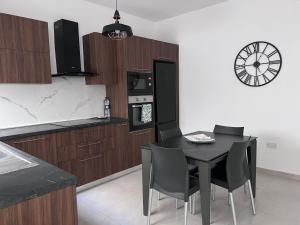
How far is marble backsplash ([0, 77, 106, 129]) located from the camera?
2.91 meters

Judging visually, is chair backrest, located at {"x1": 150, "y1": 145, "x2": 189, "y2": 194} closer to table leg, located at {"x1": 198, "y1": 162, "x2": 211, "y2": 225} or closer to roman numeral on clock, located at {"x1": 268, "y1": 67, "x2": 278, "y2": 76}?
table leg, located at {"x1": 198, "y1": 162, "x2": 211, "y2": 225}

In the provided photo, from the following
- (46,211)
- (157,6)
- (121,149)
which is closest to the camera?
(46,211)

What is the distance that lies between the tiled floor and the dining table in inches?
8.9

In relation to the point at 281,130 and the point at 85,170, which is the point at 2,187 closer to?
the point at 85,170

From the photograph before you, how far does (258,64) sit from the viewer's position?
346 centimetres

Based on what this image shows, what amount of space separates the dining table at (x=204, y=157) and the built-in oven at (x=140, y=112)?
116cm

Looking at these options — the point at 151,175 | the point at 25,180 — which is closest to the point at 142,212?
the point at 151,175

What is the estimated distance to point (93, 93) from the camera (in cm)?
378

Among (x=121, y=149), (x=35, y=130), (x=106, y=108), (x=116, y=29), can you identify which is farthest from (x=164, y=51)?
(x=35, y=130)

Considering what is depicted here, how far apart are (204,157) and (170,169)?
310mm

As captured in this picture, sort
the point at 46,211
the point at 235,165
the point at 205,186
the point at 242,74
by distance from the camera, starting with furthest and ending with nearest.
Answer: the point at 242,74 < the point at 235,165 < the point at 205,186 < the point at 46,211

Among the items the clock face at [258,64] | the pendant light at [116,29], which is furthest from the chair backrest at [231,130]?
the pendant light at [116,29]

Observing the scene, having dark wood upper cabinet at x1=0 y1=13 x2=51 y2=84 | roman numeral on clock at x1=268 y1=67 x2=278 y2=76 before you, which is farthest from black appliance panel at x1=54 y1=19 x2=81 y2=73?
roman numeral on clock at x1=268 y1=67 x2=278 y2=76

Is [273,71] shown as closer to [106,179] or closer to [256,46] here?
[256,46]
